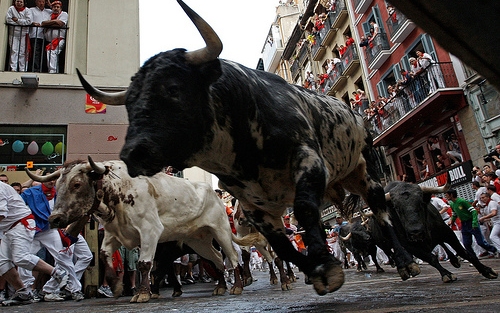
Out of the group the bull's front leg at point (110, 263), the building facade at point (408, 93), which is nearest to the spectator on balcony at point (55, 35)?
the bull's front leg at point (110, 263)

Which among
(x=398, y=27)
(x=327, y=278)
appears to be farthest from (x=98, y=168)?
(x=398, y=27)

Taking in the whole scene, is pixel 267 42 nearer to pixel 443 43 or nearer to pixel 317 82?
pixel 317 82

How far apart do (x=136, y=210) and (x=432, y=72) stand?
52.0ft

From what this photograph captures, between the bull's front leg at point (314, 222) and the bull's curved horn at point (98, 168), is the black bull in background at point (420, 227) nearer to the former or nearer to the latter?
the bull's front leg at point (314, 222)

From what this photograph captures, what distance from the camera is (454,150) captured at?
18.2 m

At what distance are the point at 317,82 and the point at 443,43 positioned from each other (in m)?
30.7

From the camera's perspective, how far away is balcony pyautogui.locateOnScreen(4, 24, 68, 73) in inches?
428

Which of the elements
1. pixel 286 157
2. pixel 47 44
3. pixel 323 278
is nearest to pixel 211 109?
pixel 286 157

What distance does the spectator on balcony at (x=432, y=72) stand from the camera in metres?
17.6

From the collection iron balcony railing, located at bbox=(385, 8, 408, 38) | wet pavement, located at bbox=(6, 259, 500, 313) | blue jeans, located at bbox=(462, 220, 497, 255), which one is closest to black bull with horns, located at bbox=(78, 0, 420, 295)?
wet pavement, located at bbox=(6, 259, 500, 313)

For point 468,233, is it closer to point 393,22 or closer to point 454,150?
point 454,150

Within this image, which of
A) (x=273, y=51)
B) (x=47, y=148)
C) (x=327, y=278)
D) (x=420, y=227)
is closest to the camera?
(x=327, y=278)

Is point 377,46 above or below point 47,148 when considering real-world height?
above

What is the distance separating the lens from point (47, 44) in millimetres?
11453
